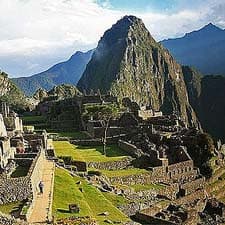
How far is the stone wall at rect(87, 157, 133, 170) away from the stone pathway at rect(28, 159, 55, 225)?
12.4m

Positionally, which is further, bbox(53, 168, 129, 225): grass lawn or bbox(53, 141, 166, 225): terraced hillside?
bbox(53, 141, 166, 225): terraced hillside

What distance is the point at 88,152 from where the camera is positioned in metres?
57.4

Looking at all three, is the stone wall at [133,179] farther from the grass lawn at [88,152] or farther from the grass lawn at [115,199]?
the grass lawn at [115,199]

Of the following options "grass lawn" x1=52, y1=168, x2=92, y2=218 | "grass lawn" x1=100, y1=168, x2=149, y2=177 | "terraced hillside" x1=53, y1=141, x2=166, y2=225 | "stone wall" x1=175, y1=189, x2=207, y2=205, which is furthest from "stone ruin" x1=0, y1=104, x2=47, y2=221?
"stone wall" x1=175, y1=189, x2=207, y2=205

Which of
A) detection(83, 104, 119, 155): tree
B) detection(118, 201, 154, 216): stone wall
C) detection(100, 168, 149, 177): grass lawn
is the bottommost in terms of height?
detection(118, 201, 154, 216): stone wall

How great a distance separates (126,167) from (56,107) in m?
37.4

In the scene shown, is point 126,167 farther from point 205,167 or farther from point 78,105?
point 78,105

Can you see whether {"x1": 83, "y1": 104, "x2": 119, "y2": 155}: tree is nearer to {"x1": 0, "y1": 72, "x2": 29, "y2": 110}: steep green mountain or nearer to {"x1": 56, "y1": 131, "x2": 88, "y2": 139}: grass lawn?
{"x1": 56, "y1": 131, "x2": 88, "y2": 139}: grass lawn

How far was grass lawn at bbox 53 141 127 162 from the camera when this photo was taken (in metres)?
52.3

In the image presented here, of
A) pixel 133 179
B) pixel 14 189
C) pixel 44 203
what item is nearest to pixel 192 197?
pixel 133 179

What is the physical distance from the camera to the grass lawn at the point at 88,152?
52.3 meters

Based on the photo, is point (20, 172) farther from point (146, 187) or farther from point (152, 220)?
point (146, 187)

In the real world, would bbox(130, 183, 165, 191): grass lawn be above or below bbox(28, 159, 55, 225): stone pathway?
below

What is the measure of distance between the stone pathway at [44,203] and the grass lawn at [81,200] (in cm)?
37
